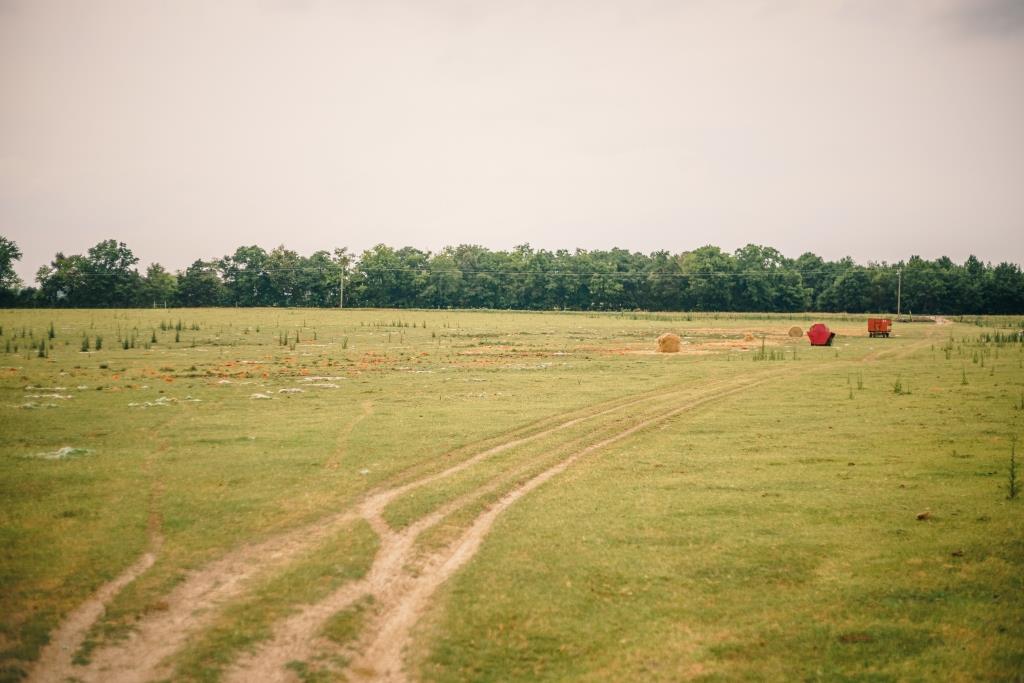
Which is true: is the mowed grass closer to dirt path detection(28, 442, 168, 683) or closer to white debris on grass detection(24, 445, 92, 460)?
dirt path detection(28, 442, 168, 683)

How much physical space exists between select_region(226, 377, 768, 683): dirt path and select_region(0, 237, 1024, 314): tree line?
412 ft

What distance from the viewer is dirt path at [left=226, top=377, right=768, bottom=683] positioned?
7684 mm

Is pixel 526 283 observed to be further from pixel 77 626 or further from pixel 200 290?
pixel 77 626

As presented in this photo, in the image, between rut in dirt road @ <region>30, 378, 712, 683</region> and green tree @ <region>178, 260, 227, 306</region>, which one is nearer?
rut in dirt road @ <region>30, 378, 712, 683</region>

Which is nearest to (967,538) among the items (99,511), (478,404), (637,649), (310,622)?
(637,649)

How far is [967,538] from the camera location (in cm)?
1116

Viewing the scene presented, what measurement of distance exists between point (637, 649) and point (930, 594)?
4191 millimetres

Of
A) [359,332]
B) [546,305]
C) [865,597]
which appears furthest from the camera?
[546,305]

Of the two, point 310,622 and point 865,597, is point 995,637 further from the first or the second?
point 310,622

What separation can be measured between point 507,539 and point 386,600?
261cm

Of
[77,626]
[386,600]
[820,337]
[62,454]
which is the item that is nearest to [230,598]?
[77,626]

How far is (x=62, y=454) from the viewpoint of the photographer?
53.6 ft

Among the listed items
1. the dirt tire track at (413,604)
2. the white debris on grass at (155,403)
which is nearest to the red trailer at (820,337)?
the dirt tire track at (413,604)

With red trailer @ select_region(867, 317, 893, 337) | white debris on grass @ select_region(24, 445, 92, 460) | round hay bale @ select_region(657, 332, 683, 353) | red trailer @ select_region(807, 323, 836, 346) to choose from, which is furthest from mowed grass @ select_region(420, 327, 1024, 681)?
red trailer @ select_region(867, 317, 893, 337)
